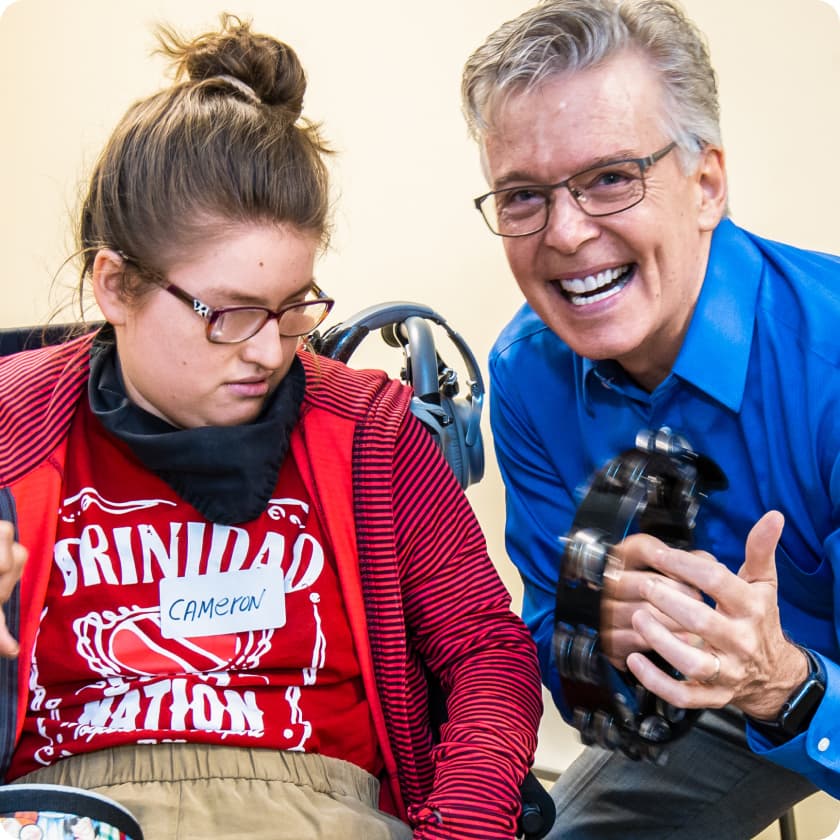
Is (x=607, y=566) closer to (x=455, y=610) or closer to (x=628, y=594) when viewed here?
(x=628, y=594)

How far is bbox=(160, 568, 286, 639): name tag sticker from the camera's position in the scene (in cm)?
117

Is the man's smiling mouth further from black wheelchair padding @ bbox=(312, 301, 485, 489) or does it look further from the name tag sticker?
the name tag sticker

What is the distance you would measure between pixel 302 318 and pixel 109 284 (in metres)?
0.22

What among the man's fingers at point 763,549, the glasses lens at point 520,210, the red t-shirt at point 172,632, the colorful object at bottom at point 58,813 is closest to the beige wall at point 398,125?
the glasses lens at point 520,210

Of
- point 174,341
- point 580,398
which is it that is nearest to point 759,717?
point 580,398

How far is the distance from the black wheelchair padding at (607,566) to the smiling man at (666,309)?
23 mm

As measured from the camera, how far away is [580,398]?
4.83 ft

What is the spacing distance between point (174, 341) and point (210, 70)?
353 mm

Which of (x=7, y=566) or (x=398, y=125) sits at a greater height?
(x=398, y=125)

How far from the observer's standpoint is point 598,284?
1.31 metres

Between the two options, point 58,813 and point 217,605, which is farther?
point 217,605

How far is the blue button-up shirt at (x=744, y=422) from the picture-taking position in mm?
1260

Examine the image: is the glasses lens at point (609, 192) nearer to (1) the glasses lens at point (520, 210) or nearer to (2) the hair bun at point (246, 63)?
(1) the glasses lens at point (520, 210)

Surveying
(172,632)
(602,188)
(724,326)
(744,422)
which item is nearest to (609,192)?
(602,188)
